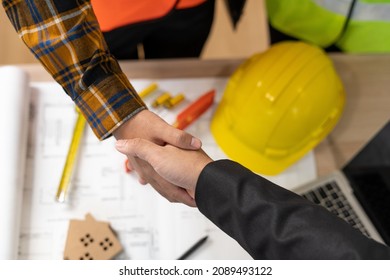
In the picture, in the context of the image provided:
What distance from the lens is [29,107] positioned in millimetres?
783

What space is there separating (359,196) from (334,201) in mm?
47

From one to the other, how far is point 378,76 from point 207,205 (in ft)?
1.80

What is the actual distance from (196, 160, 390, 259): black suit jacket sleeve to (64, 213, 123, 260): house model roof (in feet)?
0.77

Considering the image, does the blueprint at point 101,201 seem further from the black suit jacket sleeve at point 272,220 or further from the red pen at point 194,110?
the black suit jacket sleeve at point 272,220

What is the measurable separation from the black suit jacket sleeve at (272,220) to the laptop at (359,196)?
0.28 m

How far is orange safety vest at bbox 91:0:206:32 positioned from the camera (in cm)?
72

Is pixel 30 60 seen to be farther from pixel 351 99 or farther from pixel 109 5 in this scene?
pixel 351 99

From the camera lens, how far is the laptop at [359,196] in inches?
28.4

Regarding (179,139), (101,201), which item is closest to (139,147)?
(179,139)

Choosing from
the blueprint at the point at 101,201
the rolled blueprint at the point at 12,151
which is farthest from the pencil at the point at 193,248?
the rolled blueprint at the point at 12,151

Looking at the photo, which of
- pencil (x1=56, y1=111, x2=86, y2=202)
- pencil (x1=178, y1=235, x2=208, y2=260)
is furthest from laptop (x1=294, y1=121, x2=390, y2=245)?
pencil (x1=56, y1=111, x2=86, y2=202)

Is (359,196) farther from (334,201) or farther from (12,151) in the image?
(12,151)

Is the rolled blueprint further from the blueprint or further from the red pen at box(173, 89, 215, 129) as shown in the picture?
the red pen at box(173, 89, 215, 129)
